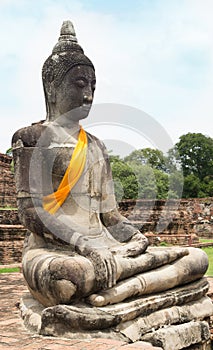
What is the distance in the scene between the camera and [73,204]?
462 centimetres

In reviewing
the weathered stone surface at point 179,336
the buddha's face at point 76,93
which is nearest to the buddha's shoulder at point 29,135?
the buddha's face at point 76,93

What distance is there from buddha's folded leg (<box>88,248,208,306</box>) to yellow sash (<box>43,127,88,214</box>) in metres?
0.97

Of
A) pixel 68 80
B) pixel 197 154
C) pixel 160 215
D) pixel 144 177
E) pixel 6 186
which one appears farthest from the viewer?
pixel 197 154

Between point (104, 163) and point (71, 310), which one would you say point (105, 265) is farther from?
point (104, 163)

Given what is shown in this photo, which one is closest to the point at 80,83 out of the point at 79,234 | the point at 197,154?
the point at 79,234

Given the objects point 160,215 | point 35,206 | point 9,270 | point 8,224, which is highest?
point 35,206

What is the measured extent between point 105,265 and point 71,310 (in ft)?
1.54

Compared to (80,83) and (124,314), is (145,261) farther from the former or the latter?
(80,83)

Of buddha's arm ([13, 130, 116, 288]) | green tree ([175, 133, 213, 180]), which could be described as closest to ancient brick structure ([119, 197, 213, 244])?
buddha's arm ([13, 130, 116, 288])

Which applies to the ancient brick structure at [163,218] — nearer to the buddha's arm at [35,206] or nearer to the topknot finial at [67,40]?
the topknot finial at [67,40]

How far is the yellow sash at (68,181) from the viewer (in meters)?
4.50

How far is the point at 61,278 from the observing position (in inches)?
148

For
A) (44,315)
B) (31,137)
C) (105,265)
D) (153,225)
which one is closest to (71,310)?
(44,315)

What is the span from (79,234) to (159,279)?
2.61 feet
